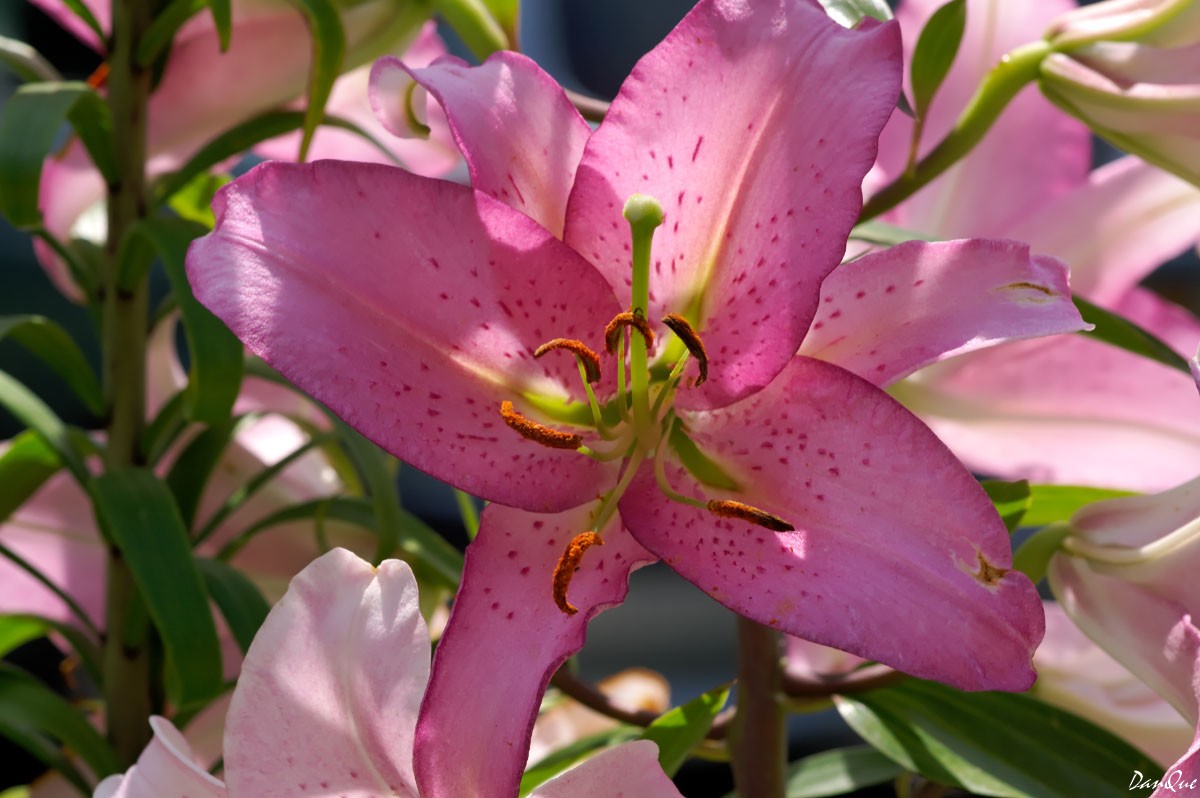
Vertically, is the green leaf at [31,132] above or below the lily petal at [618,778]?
above

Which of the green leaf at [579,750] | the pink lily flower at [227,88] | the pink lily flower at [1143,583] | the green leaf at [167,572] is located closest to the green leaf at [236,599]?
the green leaf at [167,572]

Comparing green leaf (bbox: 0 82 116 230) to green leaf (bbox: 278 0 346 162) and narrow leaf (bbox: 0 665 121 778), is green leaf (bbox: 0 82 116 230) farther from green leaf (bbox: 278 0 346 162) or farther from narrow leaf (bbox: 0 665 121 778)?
narrow leaf (bbox: 0 665 121 778)

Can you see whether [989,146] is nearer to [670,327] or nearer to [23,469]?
[670,327]

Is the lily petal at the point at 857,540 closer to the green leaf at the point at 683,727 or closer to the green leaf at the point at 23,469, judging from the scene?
the green leaf at the point at 683,727

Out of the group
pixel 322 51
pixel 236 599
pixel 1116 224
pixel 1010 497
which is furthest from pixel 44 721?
pixel 1116 224

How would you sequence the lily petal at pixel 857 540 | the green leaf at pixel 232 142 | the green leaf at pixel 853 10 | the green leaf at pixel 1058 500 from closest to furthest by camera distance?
1. the lily petal at pixel 857 540
2. the green leaf at pixel 853 10
3. the green leaf at pixel 1058 500
4. the green leaf at pixel 232 142

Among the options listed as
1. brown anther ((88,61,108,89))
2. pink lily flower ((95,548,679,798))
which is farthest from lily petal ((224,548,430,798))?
brown anther ((88,61,108,89))
